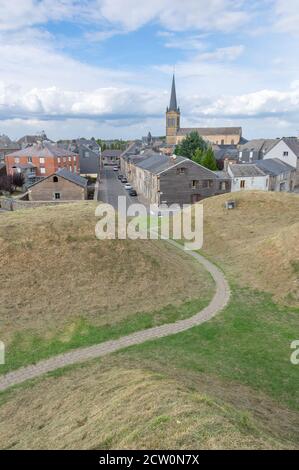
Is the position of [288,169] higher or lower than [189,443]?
higher

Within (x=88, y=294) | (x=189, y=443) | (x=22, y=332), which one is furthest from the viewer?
(x=88, y=294)

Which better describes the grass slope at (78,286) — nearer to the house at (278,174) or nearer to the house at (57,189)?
the house at (57,189)

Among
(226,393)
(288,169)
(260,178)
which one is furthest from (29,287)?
(288,169)

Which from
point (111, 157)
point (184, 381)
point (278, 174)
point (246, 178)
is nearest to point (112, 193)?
point (246, 178)

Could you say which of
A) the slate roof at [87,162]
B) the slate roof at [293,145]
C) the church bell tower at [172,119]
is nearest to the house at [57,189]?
the slate roof at [87,162]

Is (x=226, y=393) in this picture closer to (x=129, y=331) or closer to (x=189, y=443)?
(x=189, y=443)

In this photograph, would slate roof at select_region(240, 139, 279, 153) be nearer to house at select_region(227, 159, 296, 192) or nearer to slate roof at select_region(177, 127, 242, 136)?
house at select_region(227, 159, 296, 192)

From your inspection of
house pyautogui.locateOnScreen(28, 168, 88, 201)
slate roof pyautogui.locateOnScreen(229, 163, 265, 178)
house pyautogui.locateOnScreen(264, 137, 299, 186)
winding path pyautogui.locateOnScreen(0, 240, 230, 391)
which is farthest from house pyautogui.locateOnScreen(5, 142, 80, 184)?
winding path pyautogui.locateOnScreen(0, 240, 230, 391)

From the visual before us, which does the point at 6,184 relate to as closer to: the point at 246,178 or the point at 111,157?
the point at 246,178
